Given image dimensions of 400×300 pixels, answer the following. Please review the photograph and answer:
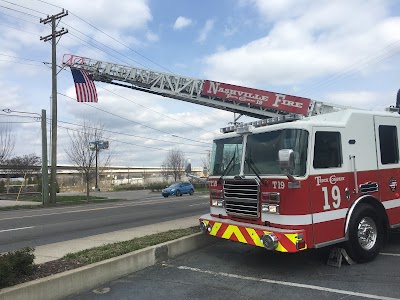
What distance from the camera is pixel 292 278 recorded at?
6168mm

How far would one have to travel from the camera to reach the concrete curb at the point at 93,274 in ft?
16.2

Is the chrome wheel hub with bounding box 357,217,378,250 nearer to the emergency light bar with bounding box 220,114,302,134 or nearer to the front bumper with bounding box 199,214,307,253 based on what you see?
the front bumper with bounding box 199,214,307,253

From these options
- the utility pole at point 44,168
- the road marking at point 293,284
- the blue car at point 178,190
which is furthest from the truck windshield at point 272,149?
the blue car at point 178,190

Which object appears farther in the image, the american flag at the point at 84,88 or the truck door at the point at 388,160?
the american flag at the point at 84,88

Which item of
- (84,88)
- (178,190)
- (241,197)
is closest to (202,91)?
(84,88)

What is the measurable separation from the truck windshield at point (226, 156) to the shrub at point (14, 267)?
3.63 metres

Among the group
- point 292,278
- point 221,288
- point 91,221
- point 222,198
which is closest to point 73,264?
point 221,288

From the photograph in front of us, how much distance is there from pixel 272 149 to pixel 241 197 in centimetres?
100

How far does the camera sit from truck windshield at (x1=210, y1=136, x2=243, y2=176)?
7293 millimetres

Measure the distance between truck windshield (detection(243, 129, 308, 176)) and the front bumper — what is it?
0.90 meters

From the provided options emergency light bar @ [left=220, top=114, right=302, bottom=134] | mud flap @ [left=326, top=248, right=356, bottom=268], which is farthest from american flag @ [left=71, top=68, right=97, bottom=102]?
mud flap @ [left=326, top=248, right=356, bottom=268]

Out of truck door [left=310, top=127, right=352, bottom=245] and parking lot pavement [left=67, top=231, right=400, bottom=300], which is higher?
truck door [left=310, top=127, right=352, bottom=245]

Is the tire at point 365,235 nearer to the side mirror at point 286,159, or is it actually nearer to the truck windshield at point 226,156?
the side mirror at point 286,159

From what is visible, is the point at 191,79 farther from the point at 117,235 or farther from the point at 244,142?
the point at 244,142
